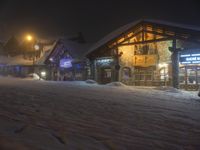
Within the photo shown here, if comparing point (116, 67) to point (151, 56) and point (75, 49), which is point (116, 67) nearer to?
point (151, 56)

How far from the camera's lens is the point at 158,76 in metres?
23.5

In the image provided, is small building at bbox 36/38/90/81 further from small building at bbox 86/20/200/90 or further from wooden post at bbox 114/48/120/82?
wooden post at bbox 114/48/120/82

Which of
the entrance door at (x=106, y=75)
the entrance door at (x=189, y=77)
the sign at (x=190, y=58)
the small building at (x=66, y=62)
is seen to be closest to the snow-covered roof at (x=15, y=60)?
the small building at (x=66, y=62)

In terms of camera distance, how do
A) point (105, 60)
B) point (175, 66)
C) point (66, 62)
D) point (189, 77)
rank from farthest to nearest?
1. point (66, 62)
2. point (105, 60)
3. point (175, 66)
4. point (189, 77)

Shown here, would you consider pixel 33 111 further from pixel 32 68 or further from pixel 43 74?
pixel 32 68

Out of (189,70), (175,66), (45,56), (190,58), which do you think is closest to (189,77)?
(189,70)

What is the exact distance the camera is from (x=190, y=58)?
20.3m

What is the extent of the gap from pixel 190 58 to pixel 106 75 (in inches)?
454

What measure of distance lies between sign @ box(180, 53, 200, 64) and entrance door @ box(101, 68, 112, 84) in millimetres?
9849

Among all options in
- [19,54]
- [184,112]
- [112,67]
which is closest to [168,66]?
[112,67]

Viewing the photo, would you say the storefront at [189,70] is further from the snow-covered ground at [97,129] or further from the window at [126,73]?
the snow-covered ground at [97,129]

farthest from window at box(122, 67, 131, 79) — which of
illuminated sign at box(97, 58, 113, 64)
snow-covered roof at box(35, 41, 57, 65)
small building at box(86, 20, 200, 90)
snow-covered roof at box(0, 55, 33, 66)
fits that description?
snow-covered roof at box(0, 55, 33, 66)

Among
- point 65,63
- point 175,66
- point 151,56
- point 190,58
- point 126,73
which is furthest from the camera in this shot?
point 65,63

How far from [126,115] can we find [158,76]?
1626 cm
